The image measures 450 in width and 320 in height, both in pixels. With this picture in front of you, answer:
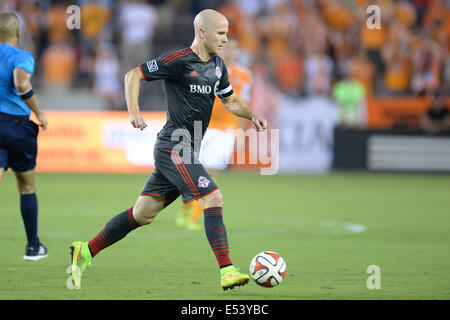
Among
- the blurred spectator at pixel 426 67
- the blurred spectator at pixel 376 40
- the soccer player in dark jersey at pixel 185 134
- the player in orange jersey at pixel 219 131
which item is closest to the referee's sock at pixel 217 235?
the soccer player in dark jersey at pixel 185 134

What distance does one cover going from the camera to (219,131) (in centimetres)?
1136

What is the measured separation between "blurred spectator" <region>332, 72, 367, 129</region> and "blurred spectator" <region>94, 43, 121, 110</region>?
5.48 meters

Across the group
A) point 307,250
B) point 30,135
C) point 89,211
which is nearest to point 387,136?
point 89,211

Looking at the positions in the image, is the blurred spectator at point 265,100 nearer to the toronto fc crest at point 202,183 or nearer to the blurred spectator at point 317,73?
the blurred spectator at point 317,73

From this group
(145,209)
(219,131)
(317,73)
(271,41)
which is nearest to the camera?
(145,209)

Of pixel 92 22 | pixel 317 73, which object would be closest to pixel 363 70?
pixel 317 73

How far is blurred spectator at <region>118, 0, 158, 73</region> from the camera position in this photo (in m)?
21.3

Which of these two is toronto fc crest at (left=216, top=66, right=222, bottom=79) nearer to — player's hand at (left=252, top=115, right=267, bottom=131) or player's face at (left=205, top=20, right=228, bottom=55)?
player's face at (left=205, top=20, right=228, bottom=55)

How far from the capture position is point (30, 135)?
805 centimetres

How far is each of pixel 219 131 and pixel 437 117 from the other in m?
10.2

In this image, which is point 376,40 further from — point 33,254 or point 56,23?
point 33,254

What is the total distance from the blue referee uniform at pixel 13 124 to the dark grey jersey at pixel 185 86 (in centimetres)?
164
